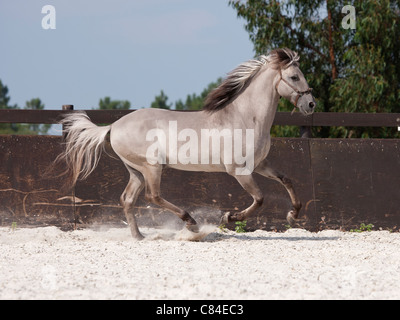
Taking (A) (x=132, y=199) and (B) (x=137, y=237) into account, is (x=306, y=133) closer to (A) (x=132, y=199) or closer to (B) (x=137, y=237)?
(A) (x=132, y=199)

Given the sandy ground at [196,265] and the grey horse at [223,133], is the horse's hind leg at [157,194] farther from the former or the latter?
the sandy ground at [196,265]

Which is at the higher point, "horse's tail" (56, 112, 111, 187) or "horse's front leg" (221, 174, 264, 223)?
"horse's tail" (56, 112, 111, 187)

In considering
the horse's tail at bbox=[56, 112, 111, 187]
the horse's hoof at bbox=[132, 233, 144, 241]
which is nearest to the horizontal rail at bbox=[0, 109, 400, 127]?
the horse's tail at bbox=[56, 112, 111, 187]

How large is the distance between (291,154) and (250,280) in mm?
3836

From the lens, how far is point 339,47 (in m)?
16.2

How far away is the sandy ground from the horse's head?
4.92 feet

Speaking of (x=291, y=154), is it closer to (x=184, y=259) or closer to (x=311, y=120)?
(x=311, y=120)

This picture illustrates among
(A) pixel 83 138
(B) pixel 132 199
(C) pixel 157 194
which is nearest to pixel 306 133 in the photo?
(C) pixel 157 194

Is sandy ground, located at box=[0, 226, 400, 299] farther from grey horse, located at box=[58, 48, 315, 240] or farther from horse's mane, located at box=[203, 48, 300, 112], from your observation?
horse's mane, located at box=[203, 48, 300, 112]

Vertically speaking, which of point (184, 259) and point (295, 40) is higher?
point (295, 40)

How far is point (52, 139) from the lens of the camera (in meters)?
7.79

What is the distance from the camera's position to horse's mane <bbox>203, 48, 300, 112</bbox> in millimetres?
6730

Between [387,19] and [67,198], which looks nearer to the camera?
[67,198]
